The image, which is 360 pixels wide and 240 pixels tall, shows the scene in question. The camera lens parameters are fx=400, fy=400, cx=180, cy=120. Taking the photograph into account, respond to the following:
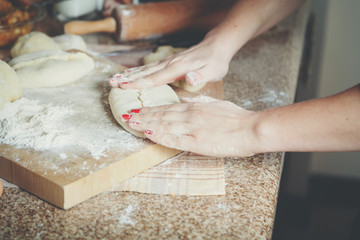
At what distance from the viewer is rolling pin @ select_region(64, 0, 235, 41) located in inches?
70.3

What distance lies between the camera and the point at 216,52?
1390 mm

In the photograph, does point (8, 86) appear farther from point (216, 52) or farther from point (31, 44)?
point (216, 52)

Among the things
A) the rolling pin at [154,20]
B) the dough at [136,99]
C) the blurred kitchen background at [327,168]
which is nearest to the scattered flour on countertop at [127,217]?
the dough at [136,99]

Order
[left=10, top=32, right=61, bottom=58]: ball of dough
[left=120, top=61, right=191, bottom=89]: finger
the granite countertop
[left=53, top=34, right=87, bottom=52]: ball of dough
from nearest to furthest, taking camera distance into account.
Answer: the granite countertop
[left=120, top=61, right=191, bottom=89]: finger
[left=10, top=32, right=61, bottom=58]: ball of dough
[left=53, top=34, right=87, bottom=52]: ball of dough

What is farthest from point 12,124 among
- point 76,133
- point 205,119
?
point 205,119

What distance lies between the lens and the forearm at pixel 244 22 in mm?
1435

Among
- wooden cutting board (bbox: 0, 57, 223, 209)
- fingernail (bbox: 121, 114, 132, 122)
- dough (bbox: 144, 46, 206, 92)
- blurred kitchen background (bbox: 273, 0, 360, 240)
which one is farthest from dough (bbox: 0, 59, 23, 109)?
blurred kitchen background (bbox: 273, 0, 360, 240)

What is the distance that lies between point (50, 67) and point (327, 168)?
266cm

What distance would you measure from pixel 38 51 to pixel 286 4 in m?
0.98

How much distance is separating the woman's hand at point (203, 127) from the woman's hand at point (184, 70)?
0.20 metres

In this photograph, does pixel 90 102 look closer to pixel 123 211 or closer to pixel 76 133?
pixel 76 133

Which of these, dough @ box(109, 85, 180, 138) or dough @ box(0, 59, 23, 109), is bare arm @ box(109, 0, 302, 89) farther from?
dough @ box(0, 59, 23, 109)

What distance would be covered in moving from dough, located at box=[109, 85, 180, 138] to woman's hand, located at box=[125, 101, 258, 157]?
0.21ft

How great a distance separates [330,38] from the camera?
2.96 meters
